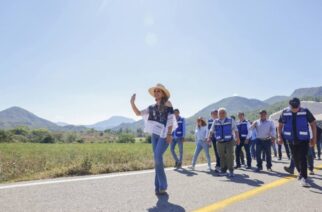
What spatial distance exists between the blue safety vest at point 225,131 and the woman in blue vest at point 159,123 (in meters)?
3.43

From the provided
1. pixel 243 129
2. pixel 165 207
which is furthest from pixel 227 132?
pixel 165 207

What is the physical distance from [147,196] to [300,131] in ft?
13.3

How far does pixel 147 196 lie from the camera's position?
5.81m

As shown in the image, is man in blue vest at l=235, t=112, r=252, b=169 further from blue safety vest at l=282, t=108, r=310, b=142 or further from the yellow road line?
blue safety vest at l=282, t=108, r=310, b=142

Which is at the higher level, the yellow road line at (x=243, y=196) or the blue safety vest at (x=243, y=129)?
the blue safety vest at (x=243, y=129)

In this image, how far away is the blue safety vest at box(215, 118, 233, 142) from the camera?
30.5 ft

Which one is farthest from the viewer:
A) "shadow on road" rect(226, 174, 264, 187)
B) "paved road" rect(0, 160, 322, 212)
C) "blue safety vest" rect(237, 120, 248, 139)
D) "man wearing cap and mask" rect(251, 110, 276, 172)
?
"blue safety vest" rect(237, 120, 248, 139)

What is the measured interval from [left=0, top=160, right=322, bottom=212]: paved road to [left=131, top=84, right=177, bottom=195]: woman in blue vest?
1.55ft

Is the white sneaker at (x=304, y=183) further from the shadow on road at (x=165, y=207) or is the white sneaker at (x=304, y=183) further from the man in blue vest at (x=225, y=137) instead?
the shadow on road at (x=165, y=207)

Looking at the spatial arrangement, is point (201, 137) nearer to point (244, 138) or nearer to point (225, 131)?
point (244, 138)

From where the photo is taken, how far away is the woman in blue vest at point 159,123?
6148mm

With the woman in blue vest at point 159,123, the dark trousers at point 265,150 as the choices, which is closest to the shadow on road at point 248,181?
the woman in blue vest at point 159,123

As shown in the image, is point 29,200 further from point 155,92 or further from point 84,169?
point 84,169

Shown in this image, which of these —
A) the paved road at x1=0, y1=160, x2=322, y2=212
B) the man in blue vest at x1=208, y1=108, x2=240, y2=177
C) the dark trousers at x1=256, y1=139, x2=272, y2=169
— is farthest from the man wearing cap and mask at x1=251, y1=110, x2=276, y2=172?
the paved road at x1=0, y1=160, x2=322, y2=212
